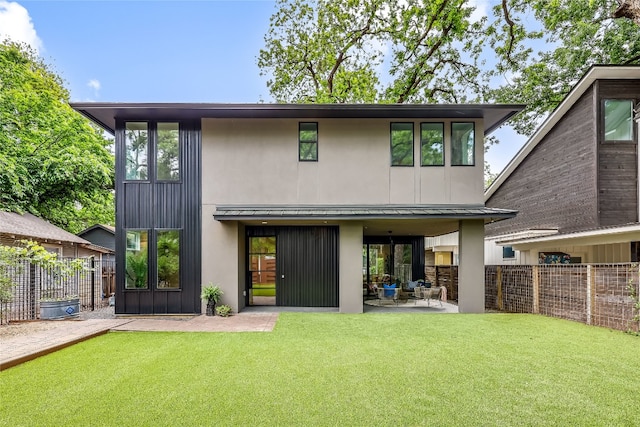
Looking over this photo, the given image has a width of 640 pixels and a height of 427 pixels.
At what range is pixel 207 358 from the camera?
18.2 ft

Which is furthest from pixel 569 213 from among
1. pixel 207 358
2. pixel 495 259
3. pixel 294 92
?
pixel 294 92

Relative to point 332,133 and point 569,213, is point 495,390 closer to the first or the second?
point 332,133

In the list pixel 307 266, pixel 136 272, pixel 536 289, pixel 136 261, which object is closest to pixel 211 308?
pixel 136 272

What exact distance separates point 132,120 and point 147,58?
17.5 metres

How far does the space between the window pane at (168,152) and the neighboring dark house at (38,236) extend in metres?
4.36

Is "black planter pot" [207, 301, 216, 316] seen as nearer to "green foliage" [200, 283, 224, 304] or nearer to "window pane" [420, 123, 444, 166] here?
"green foliage" [200, 283, 224, 304]

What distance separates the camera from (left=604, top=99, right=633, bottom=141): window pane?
36.0ft

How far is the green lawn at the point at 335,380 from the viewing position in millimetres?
3545

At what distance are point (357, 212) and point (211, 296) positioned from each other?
4.78 m

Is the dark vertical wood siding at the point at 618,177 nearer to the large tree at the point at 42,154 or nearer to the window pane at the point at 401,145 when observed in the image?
the window pane at the point at 401,145

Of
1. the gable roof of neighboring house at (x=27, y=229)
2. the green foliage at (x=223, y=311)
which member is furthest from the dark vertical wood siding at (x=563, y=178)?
the gable roof of neighboring house at (x=27, y=229)

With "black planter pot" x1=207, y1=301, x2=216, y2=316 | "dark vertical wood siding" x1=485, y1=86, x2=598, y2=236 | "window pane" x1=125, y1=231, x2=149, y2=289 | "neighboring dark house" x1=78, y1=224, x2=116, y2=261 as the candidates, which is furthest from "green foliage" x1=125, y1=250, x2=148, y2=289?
"dark vertical wood siding" x1=485, y1=86, x2=598, y2=236

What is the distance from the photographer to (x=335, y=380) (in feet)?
14.8

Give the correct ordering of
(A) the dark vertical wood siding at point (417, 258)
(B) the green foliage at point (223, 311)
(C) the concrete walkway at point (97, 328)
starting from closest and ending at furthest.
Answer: (C) the concrete walkway at point (97, 328)
(B) the green foliage at point (223, 311)
(A) the dark vertical wood siding at point (417, 258)
